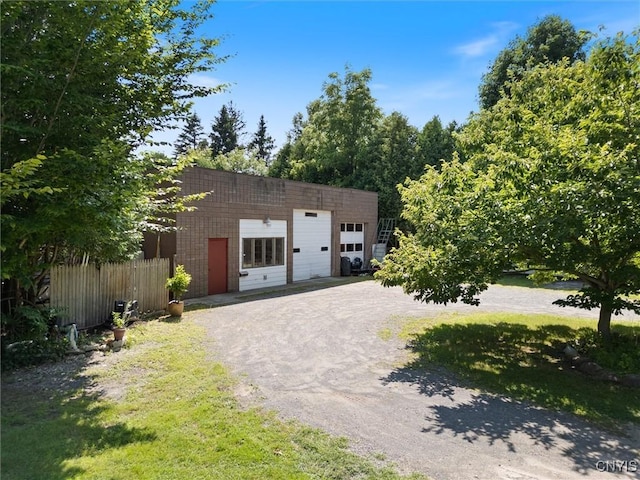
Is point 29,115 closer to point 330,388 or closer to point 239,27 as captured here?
point 239,27

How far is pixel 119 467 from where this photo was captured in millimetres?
3713

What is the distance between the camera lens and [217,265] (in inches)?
577

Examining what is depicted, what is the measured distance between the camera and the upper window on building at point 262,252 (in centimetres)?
1592

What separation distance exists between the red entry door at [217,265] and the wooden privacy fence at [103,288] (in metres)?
2.91

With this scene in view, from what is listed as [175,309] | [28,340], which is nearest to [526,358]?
[175,309]

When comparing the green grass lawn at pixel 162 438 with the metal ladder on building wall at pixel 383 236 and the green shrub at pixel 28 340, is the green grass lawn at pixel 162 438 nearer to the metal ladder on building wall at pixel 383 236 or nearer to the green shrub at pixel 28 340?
the green shrub at pixel 28 340

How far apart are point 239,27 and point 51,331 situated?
8.05m

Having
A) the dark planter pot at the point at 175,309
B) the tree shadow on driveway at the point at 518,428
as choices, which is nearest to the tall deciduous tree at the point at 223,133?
the dark planter pot at the point at 175,309

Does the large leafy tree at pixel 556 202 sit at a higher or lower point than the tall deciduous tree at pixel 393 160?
lower

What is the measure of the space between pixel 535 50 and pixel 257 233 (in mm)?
23661

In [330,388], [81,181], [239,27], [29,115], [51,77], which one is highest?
[239,27]

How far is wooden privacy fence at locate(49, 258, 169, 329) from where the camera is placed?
870 cm

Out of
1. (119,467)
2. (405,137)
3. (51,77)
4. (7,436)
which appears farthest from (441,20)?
(405,137)

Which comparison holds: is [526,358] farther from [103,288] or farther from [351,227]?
[351,227]
